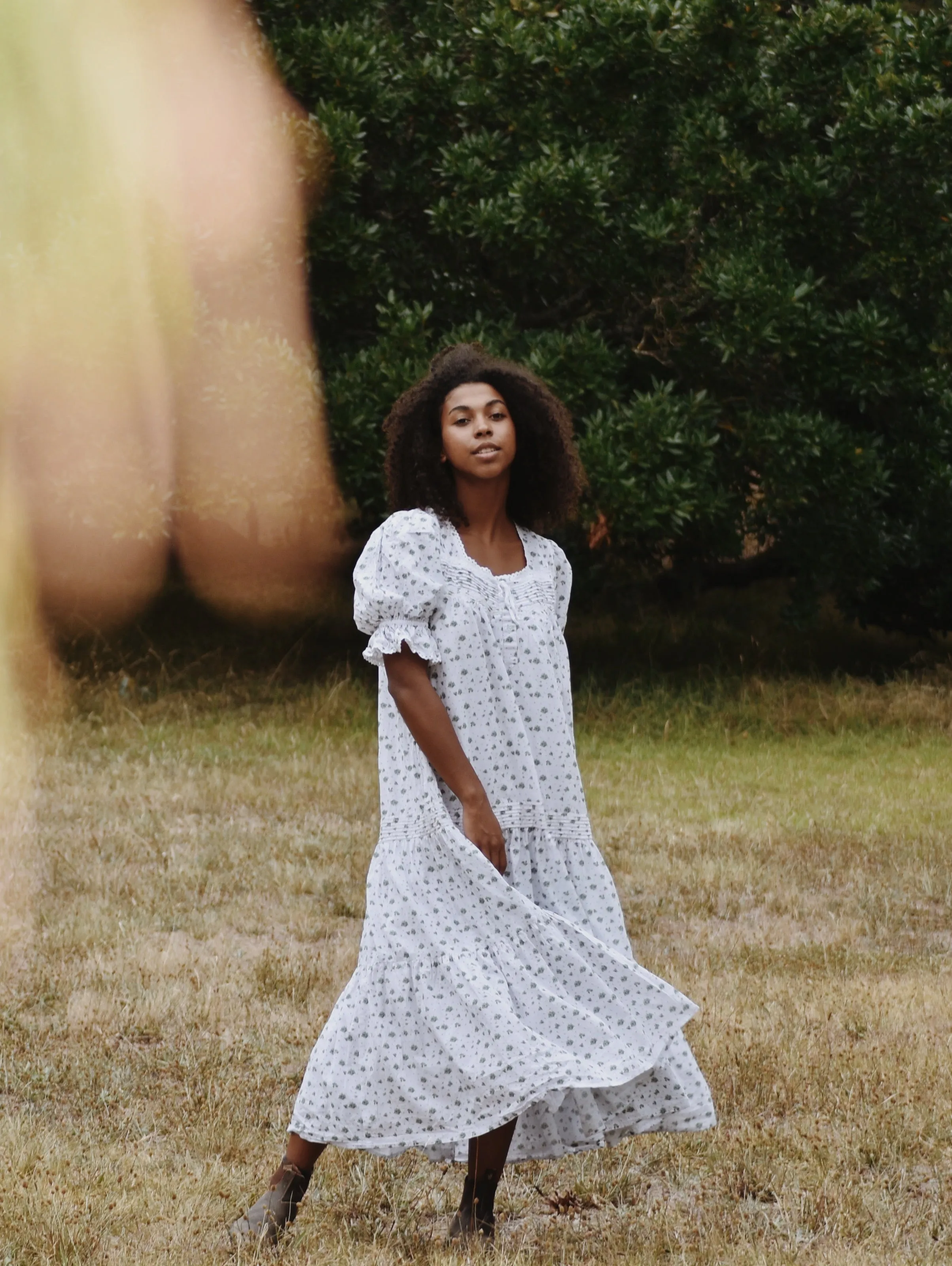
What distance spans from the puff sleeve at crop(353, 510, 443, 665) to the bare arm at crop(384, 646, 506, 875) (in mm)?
39

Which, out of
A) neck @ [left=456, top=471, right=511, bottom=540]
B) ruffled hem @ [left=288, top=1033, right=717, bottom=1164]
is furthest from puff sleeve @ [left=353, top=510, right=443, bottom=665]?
ruffled hem @ [left=288, top=1033, right=717, bottom=1164]

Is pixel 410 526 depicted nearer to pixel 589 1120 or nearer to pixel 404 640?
pixel 404 640

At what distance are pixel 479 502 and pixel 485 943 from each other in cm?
101

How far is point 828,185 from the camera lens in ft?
39.9

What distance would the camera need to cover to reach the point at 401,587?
3467 millimetres

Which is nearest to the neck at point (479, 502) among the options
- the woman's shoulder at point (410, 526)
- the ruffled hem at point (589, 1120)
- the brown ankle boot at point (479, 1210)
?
the woman's shoulder at point (410, 526)

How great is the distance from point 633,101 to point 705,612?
253 inches

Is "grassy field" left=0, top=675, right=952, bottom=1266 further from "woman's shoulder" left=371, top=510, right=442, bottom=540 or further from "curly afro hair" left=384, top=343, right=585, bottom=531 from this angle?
"curly afro hair" left=384, top=343, right=585, bottom=531

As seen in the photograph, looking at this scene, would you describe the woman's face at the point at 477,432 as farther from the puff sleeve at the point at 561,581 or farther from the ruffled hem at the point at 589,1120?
the ruffled hem at the point at 589,1120

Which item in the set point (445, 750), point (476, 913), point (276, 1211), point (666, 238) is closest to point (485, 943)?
point (476, 913)

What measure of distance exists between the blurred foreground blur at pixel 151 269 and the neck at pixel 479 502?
8.03 metres

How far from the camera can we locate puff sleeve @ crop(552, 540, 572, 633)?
149 inches

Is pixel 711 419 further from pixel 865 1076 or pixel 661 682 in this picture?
pixel 865 1076

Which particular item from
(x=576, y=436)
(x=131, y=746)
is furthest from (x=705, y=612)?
(x=131, y=746)
